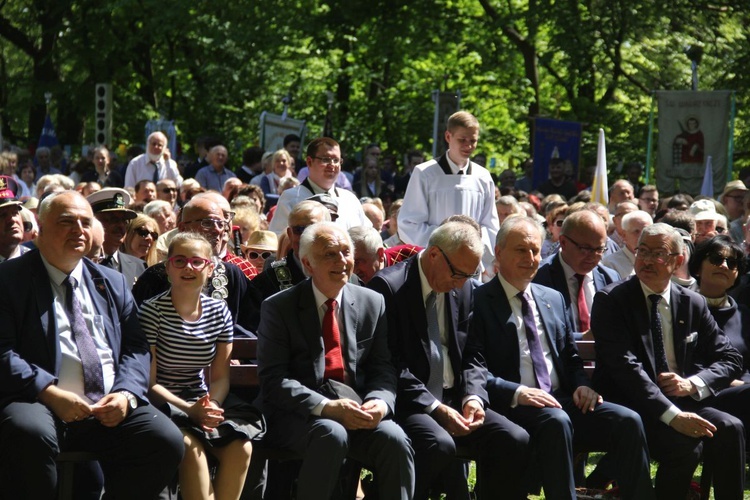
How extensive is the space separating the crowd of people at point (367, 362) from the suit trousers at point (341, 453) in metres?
0.01

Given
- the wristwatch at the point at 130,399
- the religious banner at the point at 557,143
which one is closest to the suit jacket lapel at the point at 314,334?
the wristwatch at the point at 130,399

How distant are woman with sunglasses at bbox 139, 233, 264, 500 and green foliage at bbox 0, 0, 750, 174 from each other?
605 inches

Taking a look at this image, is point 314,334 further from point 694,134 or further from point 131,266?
point 694,134

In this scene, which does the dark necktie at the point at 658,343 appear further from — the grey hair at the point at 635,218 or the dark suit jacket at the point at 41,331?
the dark suit jacket at the point at 41,331

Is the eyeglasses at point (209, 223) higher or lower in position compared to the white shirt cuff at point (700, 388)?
higher

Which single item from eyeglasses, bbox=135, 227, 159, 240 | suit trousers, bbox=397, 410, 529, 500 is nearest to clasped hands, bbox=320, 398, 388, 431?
suit trousers, bbox=397, 410, 529, 500

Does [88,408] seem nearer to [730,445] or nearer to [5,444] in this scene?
[5,444]

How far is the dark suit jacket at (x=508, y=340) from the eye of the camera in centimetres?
647

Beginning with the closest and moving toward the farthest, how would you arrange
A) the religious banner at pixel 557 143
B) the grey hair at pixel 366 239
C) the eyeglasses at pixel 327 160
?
the grey hair at pixel 366 239 → the eyeglasses at pixel 327 160 → the religious banner at pixel 557 143

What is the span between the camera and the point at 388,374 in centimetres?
611

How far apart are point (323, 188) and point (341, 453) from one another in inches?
137

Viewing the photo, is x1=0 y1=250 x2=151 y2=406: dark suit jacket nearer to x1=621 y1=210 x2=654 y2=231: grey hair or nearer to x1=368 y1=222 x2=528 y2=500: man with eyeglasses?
x1=368 y1=222 x2=528 y2=500: man with eyeglasses

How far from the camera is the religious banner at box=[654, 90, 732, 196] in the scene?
58.5 ft

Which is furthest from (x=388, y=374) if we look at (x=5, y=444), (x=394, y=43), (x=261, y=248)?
(x=394, y=43)
